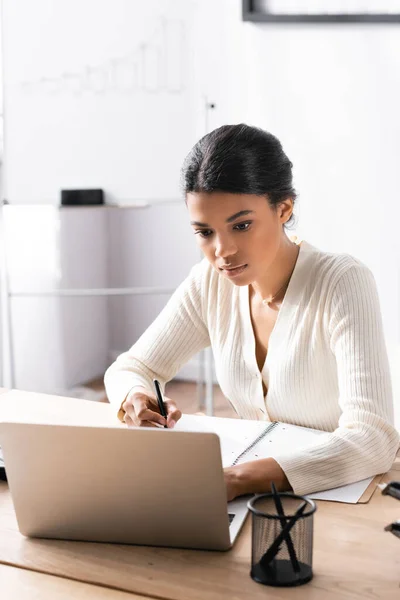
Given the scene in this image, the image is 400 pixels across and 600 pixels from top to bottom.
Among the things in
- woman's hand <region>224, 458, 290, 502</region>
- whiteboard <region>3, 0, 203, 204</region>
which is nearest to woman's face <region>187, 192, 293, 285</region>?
woman's hand <region>224, 458, 290, 502</region>

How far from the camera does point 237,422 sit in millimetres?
1704

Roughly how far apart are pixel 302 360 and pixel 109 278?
2601 mm

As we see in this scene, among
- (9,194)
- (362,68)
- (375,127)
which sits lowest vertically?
(9,194)

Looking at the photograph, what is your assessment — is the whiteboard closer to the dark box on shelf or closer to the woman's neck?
the dark box on shelf

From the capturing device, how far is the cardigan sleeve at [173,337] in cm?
195

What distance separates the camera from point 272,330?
5.96ft

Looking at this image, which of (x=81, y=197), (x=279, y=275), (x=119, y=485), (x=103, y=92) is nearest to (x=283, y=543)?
(x=119, y=485)

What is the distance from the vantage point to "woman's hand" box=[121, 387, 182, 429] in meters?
1.62

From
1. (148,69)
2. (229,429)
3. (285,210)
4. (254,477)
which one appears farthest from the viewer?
(148,69)

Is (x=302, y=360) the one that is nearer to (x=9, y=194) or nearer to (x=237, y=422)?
(x=237, y=422)

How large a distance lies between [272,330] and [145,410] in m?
0.34

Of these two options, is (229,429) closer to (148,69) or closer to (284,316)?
(284,316)

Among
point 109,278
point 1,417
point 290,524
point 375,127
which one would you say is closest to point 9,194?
point 109,278

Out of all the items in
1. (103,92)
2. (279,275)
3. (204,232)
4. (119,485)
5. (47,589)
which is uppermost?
(103,92)
